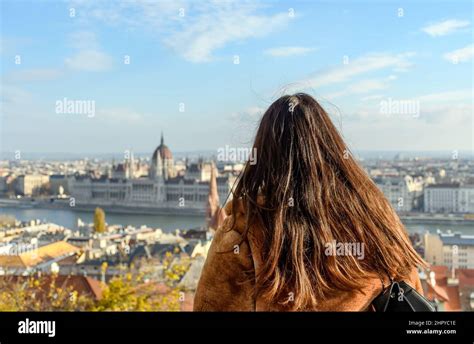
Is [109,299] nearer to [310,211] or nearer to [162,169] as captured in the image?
[310,211]

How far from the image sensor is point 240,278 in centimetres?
78

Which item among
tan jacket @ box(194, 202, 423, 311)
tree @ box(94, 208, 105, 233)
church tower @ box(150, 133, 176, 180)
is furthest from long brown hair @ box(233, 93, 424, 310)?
church tower @ box(150, 133, 176, 180)

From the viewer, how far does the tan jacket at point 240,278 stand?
0.77 m

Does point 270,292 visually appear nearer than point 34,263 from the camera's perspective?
Yes

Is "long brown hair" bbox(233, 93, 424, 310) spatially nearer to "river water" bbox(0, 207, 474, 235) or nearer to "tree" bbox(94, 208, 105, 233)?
"river water" bbox(0, 207, 474, 235)

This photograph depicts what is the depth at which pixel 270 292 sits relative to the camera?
29.4 inches

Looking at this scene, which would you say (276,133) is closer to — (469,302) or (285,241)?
(285,241)

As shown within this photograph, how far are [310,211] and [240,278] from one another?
14 cm

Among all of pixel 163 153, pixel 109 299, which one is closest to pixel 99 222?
pixel 163 153

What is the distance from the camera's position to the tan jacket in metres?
0.77
